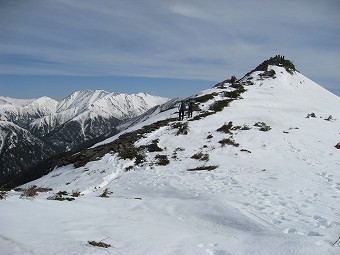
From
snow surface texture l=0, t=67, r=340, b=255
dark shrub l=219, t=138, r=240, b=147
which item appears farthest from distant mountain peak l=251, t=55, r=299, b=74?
dark shrub l=219, t=138, r=240, b=147

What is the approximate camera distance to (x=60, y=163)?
1133 inches

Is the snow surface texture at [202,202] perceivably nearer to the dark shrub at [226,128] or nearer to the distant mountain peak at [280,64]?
the dark shrub at [226,128]

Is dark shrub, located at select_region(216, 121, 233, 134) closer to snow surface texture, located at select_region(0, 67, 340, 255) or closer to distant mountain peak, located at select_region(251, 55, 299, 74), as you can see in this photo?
snow surface texture, located at select_region(0, 67, 340, 255)

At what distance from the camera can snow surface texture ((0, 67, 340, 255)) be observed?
8062mm

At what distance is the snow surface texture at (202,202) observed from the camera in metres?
8.06

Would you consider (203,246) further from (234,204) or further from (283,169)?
(283,169)

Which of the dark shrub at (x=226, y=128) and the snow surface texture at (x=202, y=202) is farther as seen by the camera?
the dark shrub at (x=226, y=128)

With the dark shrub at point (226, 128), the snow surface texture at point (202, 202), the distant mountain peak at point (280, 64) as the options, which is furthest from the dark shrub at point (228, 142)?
the distant mountain peak at point (280, 64)

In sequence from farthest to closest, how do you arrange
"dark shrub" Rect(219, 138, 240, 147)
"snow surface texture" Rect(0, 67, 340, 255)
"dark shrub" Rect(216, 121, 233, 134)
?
"dark shrub" Rect(216, 121, 233, 134), "dark shrub" Rect(219, 138, 240, 147), "snow surface texture" Rect(0, 67, 340, 255)

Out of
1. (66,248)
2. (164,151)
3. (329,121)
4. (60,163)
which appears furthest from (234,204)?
(329,121)

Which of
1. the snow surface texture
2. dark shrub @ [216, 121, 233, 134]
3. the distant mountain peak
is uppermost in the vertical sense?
the distant mountain peak

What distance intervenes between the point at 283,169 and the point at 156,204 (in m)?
8.90

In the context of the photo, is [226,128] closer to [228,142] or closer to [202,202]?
[228,142]

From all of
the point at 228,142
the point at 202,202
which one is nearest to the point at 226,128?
the point at 228,142
